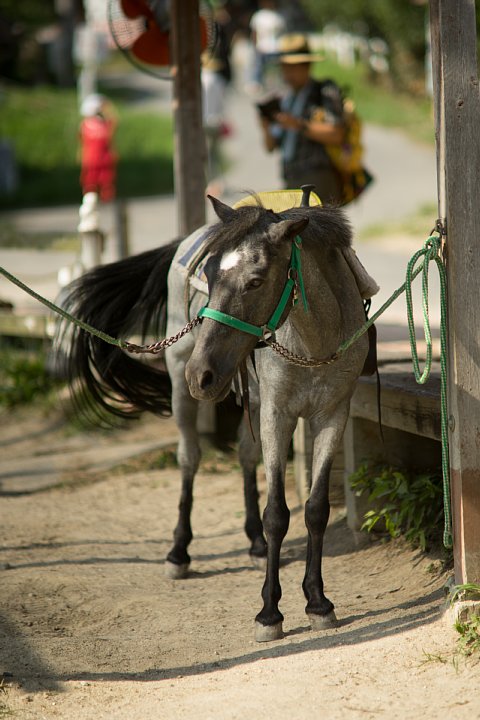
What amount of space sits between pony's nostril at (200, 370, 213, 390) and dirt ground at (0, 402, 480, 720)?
1.14 m

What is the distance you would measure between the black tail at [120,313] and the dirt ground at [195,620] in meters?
0.94

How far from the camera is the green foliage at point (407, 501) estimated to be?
503 centimetres

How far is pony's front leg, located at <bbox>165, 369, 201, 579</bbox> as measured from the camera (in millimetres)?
5363

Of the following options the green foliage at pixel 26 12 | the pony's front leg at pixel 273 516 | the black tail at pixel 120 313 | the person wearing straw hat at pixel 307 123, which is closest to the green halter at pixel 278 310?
the pony's front leg at pixel 273 516

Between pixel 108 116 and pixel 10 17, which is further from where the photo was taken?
pixel 10 17

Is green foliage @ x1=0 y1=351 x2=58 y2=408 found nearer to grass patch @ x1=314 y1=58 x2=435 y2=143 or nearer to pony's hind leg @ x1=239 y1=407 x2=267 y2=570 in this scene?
pony's hind leg @ x1=239 y1=407 x2=267 y2=570

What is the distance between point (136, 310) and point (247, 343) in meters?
2.01

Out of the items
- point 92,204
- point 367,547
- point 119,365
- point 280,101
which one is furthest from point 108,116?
point 367,547

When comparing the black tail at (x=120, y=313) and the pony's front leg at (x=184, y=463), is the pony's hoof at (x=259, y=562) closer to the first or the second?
the pony's front leg at (x=184, y=463)

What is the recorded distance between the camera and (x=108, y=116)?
1659 cm

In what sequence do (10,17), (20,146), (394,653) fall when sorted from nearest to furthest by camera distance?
(394,653) → (20,146) → (10,17)

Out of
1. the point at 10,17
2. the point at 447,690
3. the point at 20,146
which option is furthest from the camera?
the point at 10,17

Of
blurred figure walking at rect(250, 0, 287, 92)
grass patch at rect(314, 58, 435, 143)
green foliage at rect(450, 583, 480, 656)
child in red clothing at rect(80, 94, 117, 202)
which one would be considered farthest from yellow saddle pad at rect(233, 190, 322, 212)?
blurred figure walking at rect(250, 0, 287, 92)

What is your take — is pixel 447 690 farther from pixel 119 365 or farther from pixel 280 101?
pixel 280 101
